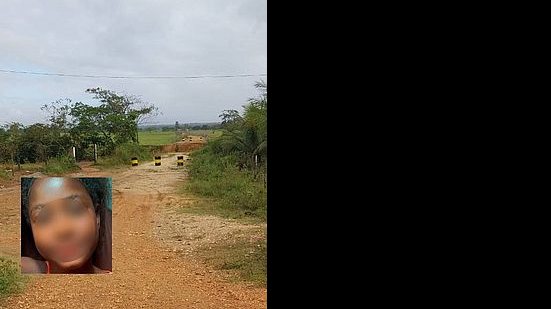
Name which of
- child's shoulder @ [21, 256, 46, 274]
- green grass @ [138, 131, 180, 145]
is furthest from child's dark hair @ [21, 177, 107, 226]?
green grass @ [138, 131, 180, 145]

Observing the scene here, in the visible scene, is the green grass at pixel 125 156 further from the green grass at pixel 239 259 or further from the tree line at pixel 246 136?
the green grass at pixel 239 259

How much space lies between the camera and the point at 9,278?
56.6 inches

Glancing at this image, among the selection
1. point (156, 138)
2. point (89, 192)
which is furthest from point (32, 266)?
point (156, 138)

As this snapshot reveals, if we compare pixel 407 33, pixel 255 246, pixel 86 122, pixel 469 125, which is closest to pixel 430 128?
pixel 469 125

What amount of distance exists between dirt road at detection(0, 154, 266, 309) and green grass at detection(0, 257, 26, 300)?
0.08 ft

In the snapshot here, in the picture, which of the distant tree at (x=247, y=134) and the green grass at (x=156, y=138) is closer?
the distant tree at (x=247, y=134)

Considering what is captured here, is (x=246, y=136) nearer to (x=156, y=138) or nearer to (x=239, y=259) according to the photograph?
(x=156, y=138)

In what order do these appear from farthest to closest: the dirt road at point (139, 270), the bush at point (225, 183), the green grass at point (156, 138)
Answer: the bush at point (225, 183) < the green grass at point (156, 138) < the dirt road at point (139, 270)

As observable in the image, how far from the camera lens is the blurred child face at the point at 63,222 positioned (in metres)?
1.32

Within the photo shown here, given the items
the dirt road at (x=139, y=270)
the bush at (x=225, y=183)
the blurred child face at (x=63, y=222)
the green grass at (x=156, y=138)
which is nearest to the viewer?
the blurred child face at (x=63, y=222)

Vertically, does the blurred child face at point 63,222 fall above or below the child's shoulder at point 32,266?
above

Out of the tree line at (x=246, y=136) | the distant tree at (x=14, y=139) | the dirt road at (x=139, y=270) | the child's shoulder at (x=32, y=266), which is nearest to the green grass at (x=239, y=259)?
the dirt road at (x=139, y=270)

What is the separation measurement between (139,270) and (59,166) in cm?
43

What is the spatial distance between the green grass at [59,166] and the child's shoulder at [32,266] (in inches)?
9.6
